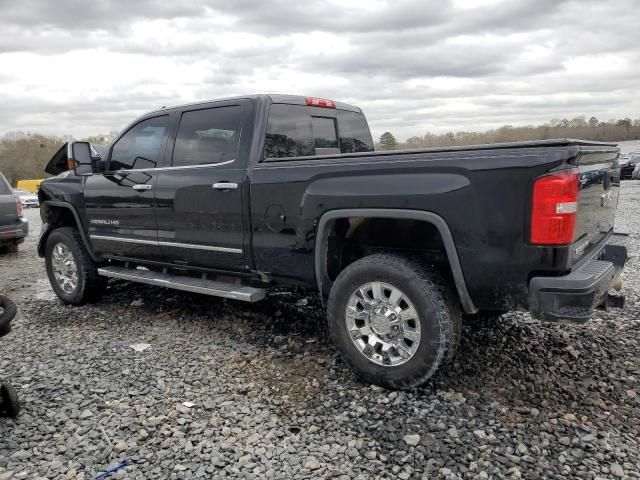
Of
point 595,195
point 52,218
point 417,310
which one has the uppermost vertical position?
point 595,195

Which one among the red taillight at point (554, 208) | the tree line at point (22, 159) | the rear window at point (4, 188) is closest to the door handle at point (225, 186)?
the red taillight at point (554, 208)

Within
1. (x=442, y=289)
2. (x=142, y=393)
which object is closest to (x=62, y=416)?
(x=142, y=393)

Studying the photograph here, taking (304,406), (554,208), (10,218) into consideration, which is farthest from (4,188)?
(554,208)

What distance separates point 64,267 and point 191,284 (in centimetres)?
213

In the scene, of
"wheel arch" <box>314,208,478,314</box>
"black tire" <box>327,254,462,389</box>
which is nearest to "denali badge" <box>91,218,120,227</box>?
"wheel arch" <box>314,208,478,314</box>

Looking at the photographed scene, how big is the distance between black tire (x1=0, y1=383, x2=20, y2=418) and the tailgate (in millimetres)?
3425

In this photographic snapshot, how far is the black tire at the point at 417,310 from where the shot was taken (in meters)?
3.10

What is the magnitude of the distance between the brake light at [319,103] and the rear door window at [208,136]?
68 centimetres

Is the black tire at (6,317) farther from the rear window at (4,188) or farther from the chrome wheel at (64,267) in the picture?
the rear window at (4,188)

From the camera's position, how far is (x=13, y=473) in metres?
2.67

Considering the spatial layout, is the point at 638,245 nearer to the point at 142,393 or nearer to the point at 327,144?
the point at 327,144

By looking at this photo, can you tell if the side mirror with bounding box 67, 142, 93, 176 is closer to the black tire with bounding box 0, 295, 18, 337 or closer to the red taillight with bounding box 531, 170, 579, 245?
the black tire with bounding box 0, 295, 18, 337

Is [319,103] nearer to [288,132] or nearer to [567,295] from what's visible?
[288,132]

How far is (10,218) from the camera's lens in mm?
9336
